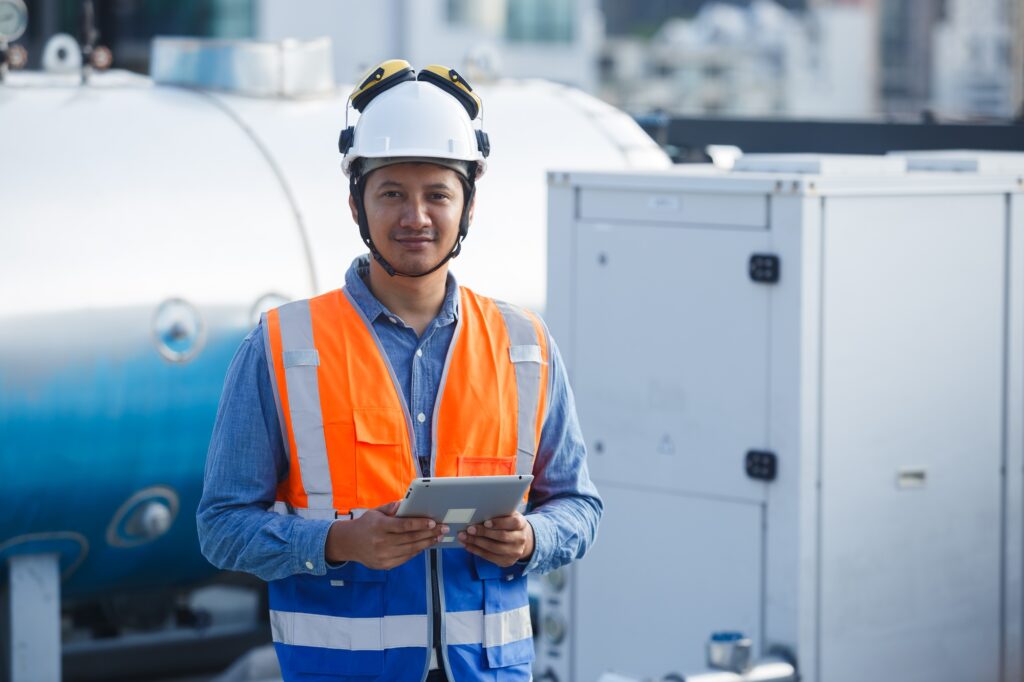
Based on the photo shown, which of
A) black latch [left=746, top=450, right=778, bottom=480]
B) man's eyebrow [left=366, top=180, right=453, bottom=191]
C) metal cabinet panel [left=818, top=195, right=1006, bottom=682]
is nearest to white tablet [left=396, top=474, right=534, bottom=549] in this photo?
man's eyebrow [left=366, top=180, right=453, bottom=191]

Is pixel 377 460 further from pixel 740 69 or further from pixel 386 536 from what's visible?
pixel 740 69

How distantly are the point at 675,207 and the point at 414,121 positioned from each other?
2.29 m

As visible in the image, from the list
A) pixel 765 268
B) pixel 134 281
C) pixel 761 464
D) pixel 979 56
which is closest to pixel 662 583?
pixel 761 464

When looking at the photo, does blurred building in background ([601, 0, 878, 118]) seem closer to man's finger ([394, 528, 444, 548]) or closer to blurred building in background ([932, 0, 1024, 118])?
blurred building in background ([932, 0, 1024, 118])

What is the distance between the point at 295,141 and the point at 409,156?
3.90 metres

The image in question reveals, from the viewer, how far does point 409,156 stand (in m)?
3.02

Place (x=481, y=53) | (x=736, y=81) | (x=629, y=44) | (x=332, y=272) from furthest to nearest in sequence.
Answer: (x=629, y=44)
(x=736, y=81)
(x=481, y=53)
(x=332, y=272)

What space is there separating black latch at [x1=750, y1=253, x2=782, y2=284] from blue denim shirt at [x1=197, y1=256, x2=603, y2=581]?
1.93 meters

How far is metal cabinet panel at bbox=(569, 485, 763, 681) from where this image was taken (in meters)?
5.14

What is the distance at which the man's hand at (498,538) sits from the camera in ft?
9.34

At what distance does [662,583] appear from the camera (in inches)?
212

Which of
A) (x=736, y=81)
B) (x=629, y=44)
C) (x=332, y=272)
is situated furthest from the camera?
(x=629, y=44)

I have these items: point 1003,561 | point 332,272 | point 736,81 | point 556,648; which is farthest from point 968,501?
point 736,81

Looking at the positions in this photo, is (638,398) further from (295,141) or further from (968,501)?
(295,141)
